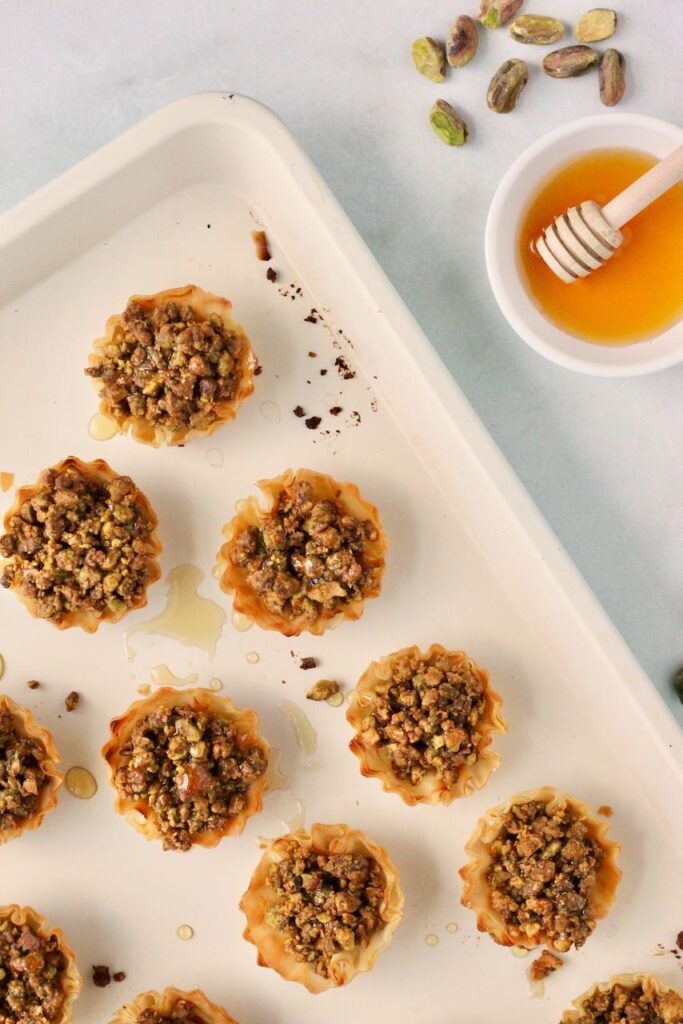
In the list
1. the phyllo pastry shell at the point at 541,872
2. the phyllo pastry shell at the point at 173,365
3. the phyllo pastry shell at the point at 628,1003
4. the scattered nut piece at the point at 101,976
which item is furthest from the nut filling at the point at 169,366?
the phyllo pastry shell at the point at 628,1003

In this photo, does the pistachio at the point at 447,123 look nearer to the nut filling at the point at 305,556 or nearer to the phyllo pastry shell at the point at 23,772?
the nut filling at the point at 305,556

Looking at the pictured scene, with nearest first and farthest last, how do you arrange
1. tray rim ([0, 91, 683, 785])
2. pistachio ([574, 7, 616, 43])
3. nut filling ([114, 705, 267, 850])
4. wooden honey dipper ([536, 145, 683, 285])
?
wooden honey dipper ([536, 145, 683, 285]), tray rim ([0, 91, 683, 785]), nut filling ([114, 705, 267, 850]), pistachio ([574, 7, 616, 43])

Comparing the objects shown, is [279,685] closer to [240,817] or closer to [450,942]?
[240,817]

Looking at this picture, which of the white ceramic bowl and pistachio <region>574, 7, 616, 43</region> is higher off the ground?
pistachio <region>574, 7, 616, 43</region>

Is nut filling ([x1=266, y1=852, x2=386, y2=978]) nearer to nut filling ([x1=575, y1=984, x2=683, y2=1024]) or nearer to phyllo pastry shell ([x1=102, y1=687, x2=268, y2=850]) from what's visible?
phyllo pastry shell ([x1=102, y1=687, x2=268, y2=850])

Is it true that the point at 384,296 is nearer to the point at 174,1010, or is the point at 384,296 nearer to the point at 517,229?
the point at 517,229

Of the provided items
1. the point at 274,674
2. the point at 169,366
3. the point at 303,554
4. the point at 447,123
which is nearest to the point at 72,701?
the point at 274,674

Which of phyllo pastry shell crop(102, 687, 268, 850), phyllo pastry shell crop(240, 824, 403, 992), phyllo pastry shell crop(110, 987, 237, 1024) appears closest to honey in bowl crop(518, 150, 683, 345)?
phyllo pastry shell crop(102, 687, 268, 850)

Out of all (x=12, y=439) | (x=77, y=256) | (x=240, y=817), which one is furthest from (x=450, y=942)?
(x=77, y=256)
